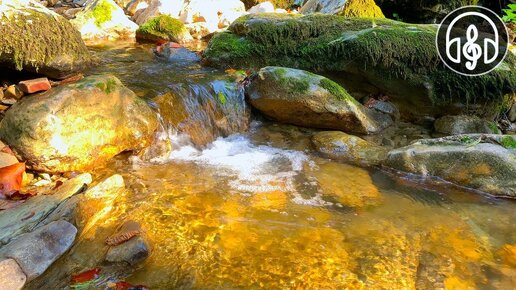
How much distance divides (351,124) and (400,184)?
5.35 ft

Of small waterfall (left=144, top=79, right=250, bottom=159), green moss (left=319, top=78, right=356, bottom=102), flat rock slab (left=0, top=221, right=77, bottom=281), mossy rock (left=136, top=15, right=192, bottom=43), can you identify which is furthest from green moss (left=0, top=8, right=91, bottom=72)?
mossy rock (left=136, top=15, right=192, bottom=43)

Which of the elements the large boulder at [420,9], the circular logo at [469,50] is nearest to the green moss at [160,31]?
the large boulder at [420,9]

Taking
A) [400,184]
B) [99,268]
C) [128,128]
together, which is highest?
[128,128]

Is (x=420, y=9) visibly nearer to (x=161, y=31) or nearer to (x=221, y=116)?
(x=221, y=116)

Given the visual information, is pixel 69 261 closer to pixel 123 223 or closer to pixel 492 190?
pixel 123 223

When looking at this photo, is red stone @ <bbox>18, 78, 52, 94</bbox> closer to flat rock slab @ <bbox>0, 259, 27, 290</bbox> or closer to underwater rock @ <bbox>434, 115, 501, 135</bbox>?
flat rock slab @ <bbox>0, 259, 27, 290</bbox>

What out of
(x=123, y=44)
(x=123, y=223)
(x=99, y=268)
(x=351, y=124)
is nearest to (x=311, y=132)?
(x=351, y=124)

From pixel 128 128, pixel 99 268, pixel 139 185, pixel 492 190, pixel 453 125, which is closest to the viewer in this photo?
pixel 99 268

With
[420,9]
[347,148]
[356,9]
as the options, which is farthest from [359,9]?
[347,148]

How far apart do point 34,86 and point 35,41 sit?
0.75 m

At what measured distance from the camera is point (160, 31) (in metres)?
10.6

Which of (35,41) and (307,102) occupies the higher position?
(35,41)

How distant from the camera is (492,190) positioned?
4.41 meters

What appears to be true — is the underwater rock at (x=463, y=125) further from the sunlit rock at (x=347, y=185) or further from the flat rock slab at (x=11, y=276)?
the flat rock slab at (x=11, y=276)
